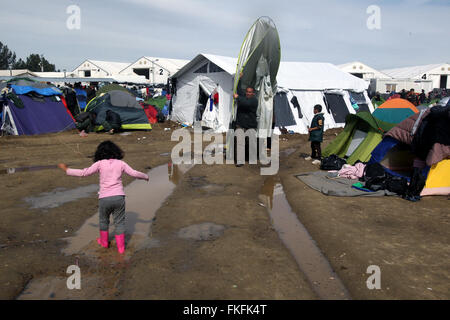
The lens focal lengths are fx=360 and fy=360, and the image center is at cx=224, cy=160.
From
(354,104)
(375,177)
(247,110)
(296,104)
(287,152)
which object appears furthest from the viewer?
(354,104)

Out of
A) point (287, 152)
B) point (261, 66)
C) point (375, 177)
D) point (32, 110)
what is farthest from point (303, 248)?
point (32, 110)

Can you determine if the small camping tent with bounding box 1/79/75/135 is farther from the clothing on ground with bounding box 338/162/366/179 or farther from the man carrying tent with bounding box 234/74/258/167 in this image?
the clothing on ground with bounding box 338/162/366/179

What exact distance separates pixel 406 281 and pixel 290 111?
43.3 ft

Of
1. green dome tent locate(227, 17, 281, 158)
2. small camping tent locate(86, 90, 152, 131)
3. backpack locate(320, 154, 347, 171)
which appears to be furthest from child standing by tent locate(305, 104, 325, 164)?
small camping tent locate(86, 90, 152, 131)

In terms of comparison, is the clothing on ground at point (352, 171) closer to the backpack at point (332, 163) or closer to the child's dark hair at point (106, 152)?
the backpack at point (332, 163)

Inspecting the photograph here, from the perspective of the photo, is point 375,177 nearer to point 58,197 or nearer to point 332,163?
point 332,163

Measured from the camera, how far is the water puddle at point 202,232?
4.89 m

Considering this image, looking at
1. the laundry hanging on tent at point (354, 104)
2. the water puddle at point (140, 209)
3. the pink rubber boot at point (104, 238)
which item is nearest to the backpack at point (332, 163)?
the water puddle at point (140, 209)

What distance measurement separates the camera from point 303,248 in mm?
4727

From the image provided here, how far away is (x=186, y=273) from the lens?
12.6 feet

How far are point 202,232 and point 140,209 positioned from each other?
1600mm

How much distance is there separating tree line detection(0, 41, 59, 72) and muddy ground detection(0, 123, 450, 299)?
8989cm
